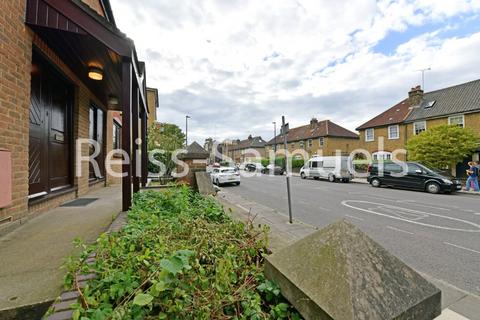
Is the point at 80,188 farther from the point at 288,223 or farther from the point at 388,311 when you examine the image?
the point at 388,311

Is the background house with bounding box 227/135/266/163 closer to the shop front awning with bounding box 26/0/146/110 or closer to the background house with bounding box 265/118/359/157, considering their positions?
the background house with bounding box 265/118/359/157

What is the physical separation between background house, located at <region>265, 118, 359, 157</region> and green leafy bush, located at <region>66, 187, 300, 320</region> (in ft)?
112

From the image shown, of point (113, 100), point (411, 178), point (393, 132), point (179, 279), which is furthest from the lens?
point (393, 132)

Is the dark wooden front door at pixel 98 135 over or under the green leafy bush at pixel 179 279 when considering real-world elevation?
over

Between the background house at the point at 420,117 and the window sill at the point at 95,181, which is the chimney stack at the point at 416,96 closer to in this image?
the background house at the point at 420,117

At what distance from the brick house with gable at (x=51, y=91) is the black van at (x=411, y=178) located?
1415 cm

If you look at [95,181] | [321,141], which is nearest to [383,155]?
[321,141]

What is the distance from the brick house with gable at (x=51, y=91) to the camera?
10.3 ft

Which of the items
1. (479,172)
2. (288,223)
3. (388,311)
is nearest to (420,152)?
(479,172)

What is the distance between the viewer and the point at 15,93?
3227mm


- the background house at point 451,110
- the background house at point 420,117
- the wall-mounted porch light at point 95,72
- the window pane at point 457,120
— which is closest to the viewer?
the wall-mounted porch light at point 95,72

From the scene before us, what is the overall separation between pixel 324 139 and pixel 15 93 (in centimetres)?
3596

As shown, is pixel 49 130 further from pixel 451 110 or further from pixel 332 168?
pixel 451 110

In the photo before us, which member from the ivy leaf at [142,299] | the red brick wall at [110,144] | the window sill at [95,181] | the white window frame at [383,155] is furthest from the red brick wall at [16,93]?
the white window frame at [383,155]
